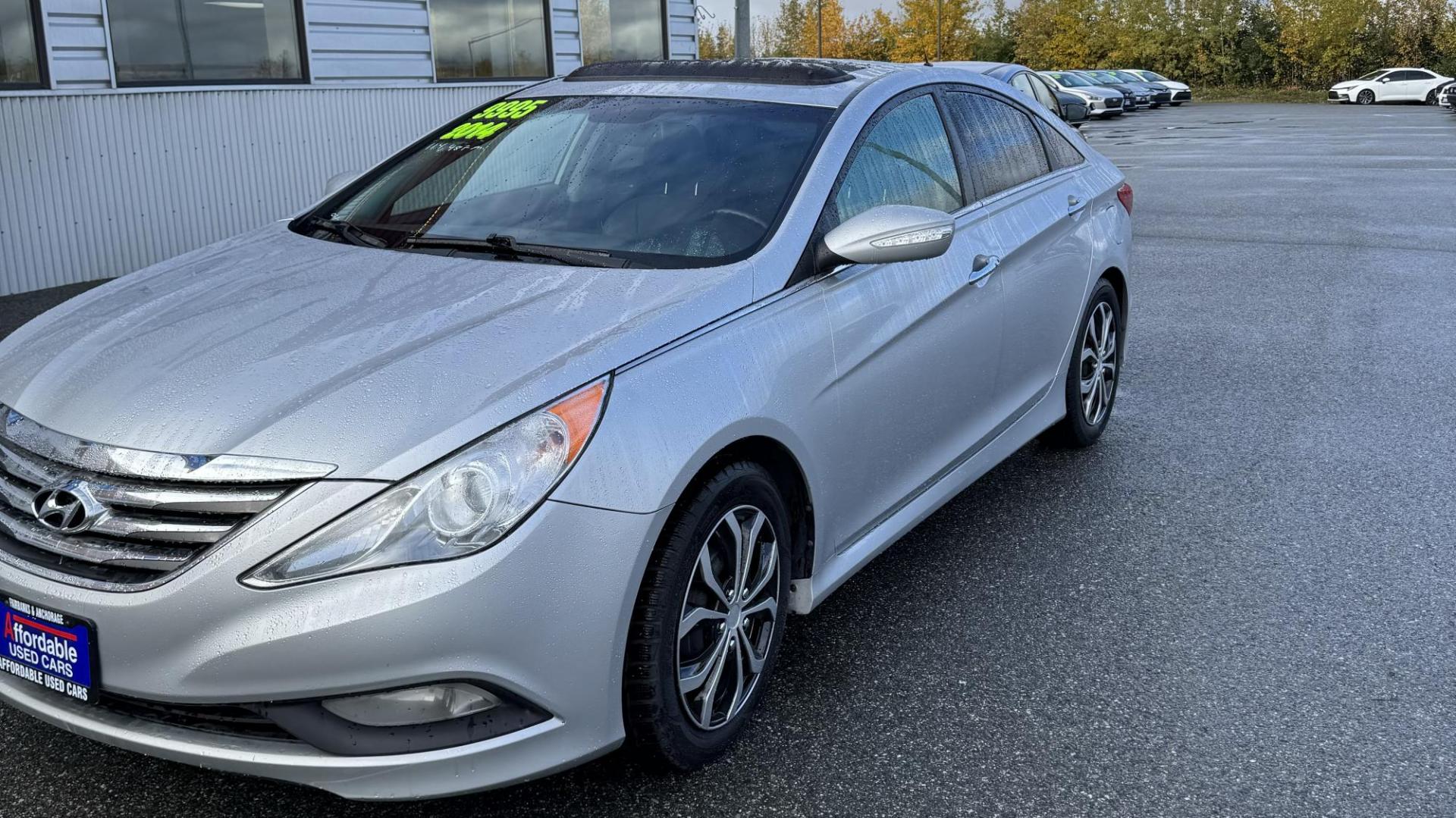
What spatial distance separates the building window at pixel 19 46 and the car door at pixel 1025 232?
7477mm

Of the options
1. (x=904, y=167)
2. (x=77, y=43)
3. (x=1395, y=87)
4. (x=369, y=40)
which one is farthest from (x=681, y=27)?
(x=1395, y=87)

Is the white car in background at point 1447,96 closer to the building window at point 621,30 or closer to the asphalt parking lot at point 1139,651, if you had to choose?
the building window at point 621,30

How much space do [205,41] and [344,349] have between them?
8924mm

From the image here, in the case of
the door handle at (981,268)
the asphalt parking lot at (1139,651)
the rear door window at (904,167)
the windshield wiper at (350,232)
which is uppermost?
the rear door window at (904,167)

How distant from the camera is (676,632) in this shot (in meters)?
2.74

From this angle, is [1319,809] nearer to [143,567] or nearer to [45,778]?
[143,567]

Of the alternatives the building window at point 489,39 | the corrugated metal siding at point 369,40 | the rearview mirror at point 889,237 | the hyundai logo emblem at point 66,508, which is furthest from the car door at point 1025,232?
the building window at point 489,39

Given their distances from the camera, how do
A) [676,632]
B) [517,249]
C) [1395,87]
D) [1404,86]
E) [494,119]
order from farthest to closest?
[1395,87]
[1404,86]
[494,119]
[517,249]
[676,632]

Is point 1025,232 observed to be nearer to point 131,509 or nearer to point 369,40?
point 131,509

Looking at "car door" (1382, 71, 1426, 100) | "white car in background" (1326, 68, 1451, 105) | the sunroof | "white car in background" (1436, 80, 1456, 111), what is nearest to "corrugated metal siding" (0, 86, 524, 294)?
the sunroof

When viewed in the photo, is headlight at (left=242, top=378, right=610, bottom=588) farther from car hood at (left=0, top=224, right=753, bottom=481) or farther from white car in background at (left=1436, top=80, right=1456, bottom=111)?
white car in background at (left=1436, top=80, right=1456, bottom=111)

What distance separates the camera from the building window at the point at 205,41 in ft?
32.6

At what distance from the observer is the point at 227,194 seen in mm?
10758

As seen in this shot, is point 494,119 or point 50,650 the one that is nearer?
point 50,650
